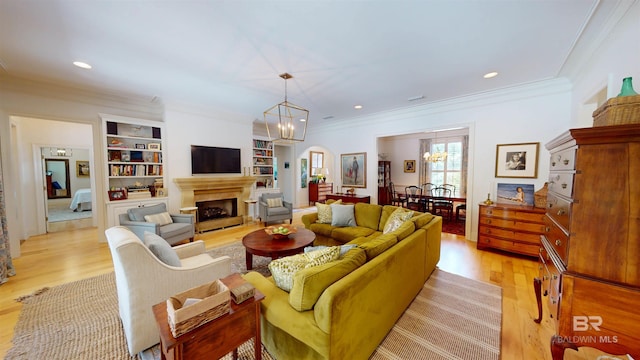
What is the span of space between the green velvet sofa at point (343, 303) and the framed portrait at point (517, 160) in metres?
3.06

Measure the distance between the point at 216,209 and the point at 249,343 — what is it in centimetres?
436

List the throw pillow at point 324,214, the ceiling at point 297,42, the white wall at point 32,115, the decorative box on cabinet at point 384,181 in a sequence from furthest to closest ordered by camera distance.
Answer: the decorative box on cabinet at point 384,181
the throw pillow at point 324,214
the white wall at point 32,115
the ceiling at point 297,42

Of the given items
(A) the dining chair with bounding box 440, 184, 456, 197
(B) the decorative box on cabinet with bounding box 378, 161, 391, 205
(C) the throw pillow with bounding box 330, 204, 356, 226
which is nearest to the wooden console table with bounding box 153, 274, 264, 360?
(C) the throw pillow with bounding box 330, 204, 356, 226

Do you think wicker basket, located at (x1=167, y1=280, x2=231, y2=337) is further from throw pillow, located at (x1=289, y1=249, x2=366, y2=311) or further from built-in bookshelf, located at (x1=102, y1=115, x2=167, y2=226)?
built-in bookshelf, located at (x1=102, y1=115, x2=167, y2=226)

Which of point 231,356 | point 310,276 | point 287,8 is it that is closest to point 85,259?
point 231,356

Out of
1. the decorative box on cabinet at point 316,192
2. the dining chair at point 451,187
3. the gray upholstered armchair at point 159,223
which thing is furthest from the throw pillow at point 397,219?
the decorative box on cabinet at point 316,192

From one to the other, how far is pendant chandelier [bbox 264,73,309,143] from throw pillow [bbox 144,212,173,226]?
7.98 feet

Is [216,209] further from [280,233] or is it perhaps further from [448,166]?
[448,166]

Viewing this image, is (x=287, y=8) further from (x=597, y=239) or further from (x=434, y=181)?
(x=434, y=181)

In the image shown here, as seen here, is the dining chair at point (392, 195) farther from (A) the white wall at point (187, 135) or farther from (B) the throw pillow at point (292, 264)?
(B) the throw pillow at point (292, 264)

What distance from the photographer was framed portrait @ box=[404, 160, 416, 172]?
26.9 feet

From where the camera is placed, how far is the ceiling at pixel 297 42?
195cm

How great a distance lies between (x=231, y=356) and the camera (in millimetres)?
1743

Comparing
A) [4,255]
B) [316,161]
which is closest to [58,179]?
[4,255]
